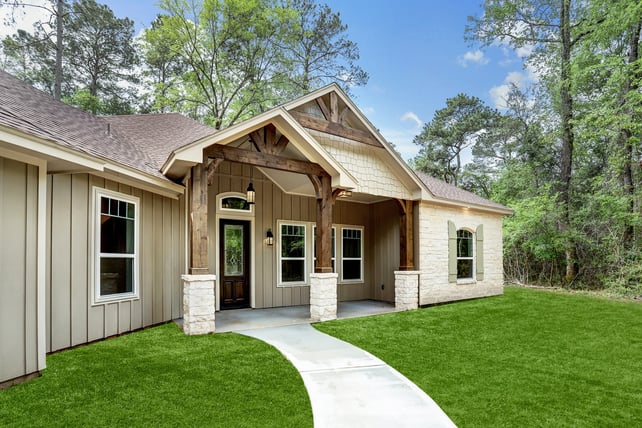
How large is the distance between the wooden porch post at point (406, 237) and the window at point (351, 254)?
5.97ft

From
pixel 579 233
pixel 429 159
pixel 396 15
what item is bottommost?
pixel 579 233

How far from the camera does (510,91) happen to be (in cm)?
2155

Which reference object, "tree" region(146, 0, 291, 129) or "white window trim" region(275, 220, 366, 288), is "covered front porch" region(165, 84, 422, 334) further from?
"tree" region(146, 0, 291, 129)

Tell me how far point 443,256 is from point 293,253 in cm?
399

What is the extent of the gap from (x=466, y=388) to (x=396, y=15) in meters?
24.2

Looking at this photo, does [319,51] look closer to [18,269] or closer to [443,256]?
[443,256]

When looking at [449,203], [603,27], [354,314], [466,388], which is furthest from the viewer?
[603,27]

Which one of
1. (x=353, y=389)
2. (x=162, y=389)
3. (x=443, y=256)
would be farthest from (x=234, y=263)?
(x=443, y=256)

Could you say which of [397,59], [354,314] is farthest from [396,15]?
[354,314]

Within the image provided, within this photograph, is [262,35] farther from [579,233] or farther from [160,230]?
[579,233]

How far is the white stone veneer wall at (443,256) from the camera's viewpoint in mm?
9266

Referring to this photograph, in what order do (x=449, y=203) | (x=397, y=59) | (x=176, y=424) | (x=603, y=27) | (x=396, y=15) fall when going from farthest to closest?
(x=397, y=59), (x=396, y=15), (x=603, y=27), (x=449, y=203), (x=176, y=424)

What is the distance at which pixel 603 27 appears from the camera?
12984 millimetres

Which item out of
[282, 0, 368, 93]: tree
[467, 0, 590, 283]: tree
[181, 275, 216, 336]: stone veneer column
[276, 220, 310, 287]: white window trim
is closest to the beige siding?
[181, 275, 216, 336]: stone veneer column
